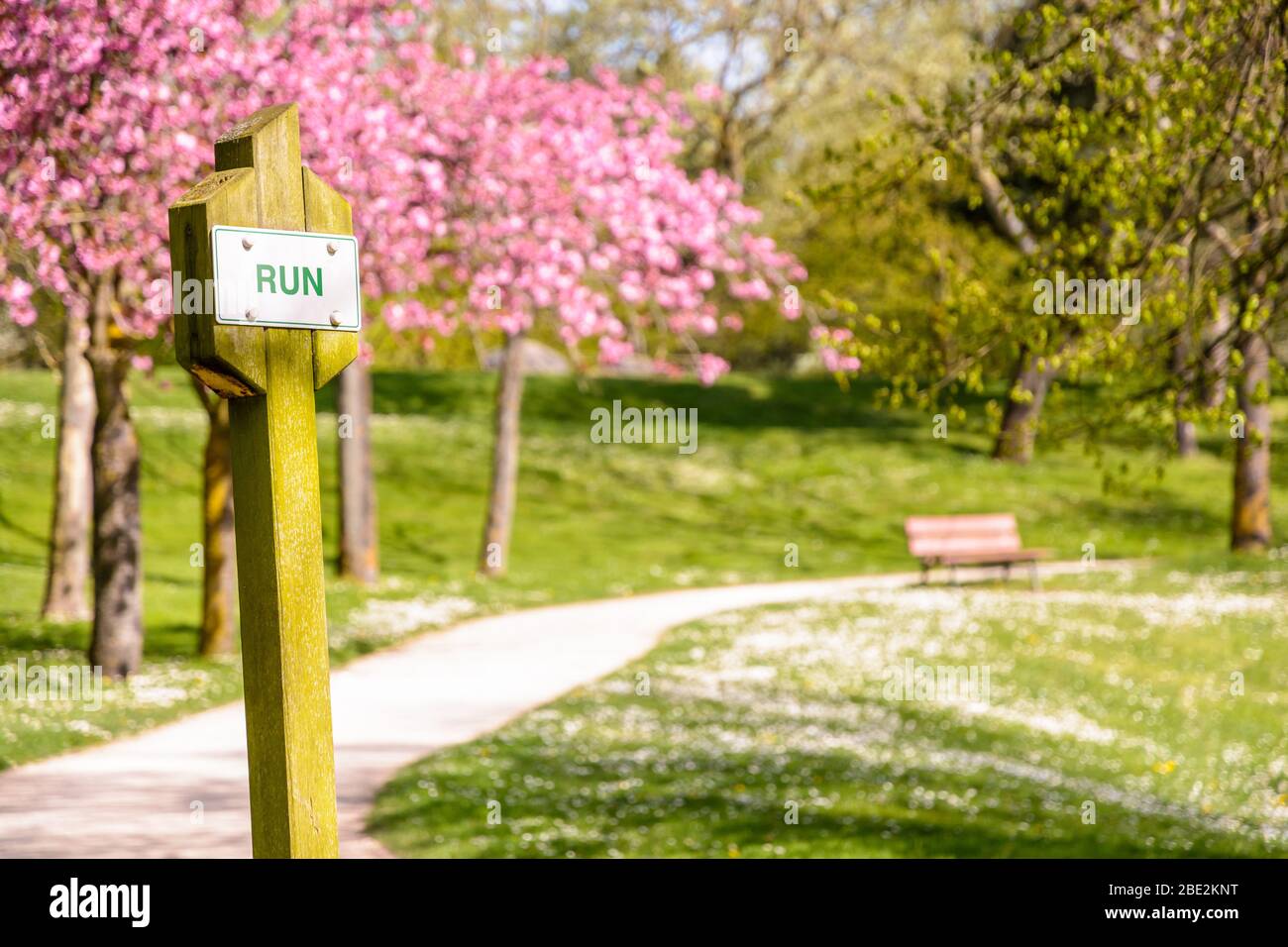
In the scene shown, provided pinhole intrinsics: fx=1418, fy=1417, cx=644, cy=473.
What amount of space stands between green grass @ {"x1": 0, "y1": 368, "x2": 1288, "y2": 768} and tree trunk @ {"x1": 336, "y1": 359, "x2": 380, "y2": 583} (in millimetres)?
630

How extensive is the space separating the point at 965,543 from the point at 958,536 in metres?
0.19

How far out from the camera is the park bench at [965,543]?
24.0 metres

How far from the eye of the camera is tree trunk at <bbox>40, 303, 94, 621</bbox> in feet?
59.5

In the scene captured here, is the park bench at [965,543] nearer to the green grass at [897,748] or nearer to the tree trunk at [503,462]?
the green grass at [897,748]

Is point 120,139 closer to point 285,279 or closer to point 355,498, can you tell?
point 285,279

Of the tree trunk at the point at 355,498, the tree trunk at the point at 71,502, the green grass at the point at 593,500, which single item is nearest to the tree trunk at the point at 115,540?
the green grass at the point at 593,500

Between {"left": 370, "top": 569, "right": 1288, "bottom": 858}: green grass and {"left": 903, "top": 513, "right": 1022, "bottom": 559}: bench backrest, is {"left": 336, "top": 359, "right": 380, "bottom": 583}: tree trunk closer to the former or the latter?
{"left": 370, "top": 569, "right": 1288, "bottom": 858}: green grass

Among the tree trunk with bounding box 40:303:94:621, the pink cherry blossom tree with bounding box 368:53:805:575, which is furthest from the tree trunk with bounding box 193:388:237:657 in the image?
the tree trunk with bounding box 40:303:94:621

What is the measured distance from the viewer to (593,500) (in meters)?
33.5

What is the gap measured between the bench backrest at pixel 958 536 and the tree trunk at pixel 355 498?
355 inches

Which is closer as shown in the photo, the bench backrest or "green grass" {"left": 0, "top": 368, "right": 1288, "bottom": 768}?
"green grass" {"left": 0, "top": 368, "right": 1288, "bottom": 768}

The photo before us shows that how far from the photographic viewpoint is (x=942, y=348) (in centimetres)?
902
